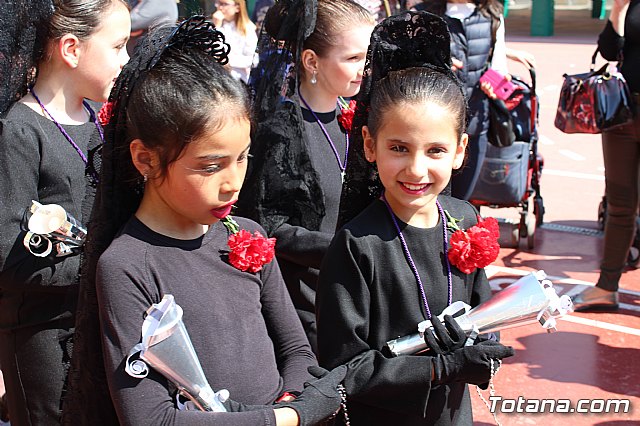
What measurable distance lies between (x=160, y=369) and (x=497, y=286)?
450 cm

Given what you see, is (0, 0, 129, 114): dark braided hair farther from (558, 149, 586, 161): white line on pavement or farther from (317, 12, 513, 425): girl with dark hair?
(558, 149, 586, 161): white line on pavement

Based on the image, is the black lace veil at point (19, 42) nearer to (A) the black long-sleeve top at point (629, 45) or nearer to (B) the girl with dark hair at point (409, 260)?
(B) the girl with dark hair at point (409, 260)

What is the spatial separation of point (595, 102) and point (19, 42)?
11.5 ft

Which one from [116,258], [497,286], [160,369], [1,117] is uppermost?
[1,117]

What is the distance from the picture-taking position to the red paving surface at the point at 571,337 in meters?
4.45

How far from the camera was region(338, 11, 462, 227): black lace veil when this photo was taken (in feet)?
8.23

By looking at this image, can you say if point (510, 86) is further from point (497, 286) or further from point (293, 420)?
point (293, 420)

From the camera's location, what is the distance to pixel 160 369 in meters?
Result: 1.91

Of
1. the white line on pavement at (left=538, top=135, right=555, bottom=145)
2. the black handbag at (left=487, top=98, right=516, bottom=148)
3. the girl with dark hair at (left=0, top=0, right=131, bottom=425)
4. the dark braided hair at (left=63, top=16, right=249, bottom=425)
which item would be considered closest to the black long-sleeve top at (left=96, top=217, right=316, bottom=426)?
the dark braided hair at (left=63, top=16, right=249, bottom=425)

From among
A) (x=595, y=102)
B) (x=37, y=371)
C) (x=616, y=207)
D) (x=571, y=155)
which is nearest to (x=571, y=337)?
(x=616, y=207)

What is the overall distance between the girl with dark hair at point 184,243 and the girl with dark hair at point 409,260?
0.57 ft

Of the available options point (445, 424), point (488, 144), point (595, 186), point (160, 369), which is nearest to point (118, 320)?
point (160, 369)

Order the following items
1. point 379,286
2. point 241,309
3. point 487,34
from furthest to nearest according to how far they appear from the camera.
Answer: point 487,34
point 379,286
point 241,309

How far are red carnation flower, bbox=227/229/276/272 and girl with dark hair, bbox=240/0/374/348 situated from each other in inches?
33.5
